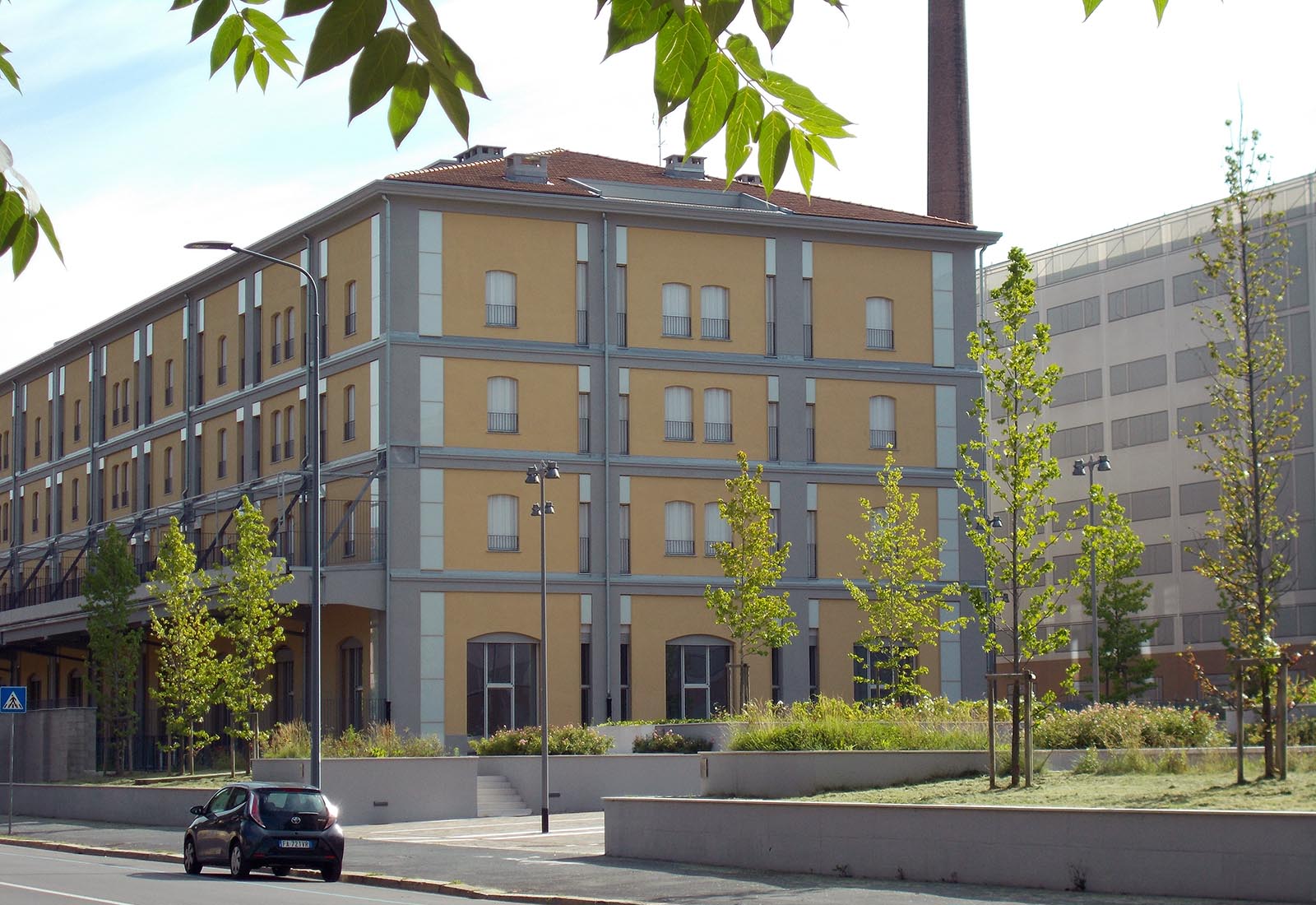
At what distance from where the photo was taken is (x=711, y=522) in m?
58.8

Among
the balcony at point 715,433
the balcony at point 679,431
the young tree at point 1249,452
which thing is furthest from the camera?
the balcony at point 715,433

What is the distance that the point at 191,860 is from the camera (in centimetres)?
2973

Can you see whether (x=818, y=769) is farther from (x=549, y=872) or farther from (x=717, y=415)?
(x=717, y=415)

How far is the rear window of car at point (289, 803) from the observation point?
28.5 metres

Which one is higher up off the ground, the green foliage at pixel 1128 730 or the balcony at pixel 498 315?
the balcony at pixel 498 315

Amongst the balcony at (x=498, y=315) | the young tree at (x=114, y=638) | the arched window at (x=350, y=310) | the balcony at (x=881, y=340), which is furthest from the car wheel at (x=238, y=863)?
the balcony at (x=881, y=340)

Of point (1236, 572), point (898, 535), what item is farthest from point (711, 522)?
point (1236, 572)

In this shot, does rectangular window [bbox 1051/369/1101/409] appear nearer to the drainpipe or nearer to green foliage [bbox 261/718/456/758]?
the drainpipe

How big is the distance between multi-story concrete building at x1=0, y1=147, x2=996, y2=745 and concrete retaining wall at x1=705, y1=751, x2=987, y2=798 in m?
22.7

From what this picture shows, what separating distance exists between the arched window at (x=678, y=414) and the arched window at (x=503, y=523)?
573 centimetres

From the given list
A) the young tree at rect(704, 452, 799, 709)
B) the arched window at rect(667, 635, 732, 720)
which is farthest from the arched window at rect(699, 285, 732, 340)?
the arched window at rect(667, 635, 732, 720)

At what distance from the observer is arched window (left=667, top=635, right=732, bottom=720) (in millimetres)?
57000

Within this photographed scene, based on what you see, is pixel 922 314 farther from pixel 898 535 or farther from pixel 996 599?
pixel 996 599

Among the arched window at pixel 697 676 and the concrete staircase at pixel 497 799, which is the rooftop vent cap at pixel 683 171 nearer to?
the arched window at pixel 697 676
